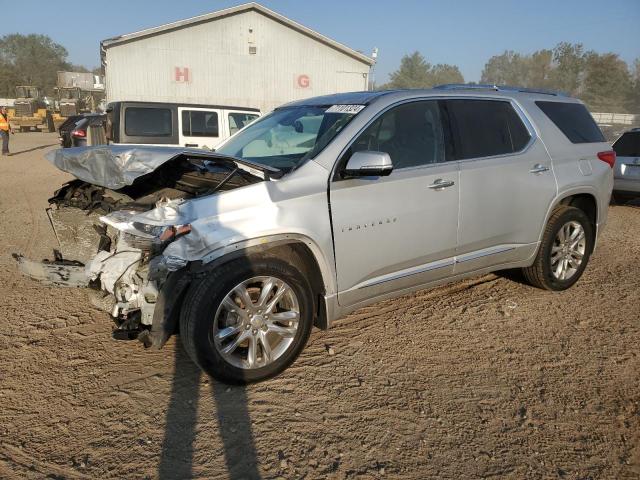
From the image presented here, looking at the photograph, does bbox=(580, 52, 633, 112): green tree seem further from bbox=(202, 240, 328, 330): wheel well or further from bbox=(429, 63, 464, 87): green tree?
bbox=(202, 240, 328, 330): wheel well

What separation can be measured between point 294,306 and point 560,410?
1748 mm

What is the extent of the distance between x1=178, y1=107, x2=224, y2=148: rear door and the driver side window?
7846mm

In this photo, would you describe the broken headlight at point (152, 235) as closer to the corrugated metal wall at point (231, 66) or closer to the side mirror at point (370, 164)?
the side mirror at point (370, 164)

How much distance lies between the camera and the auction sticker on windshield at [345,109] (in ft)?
11.8

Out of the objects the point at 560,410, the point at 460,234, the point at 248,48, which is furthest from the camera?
the point at 248,48

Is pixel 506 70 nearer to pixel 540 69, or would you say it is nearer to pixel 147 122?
pixel 540 69

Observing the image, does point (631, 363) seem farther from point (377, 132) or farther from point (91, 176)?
point (91, 176)

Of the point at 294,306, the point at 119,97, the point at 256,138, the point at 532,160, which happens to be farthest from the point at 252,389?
the point at 119,97

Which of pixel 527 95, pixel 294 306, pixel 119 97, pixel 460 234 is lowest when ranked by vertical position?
pixel 294 306

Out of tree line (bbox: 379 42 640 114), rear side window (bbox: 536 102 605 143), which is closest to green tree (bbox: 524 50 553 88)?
tree line (bbox: 379 42 640 114)

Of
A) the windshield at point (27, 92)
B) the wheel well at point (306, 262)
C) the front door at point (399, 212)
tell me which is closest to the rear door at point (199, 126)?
the front door at point (399, 212)

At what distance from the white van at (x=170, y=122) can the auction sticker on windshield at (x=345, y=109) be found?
679cm

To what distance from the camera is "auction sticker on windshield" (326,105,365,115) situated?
360 cm

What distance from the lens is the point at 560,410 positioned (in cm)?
292
